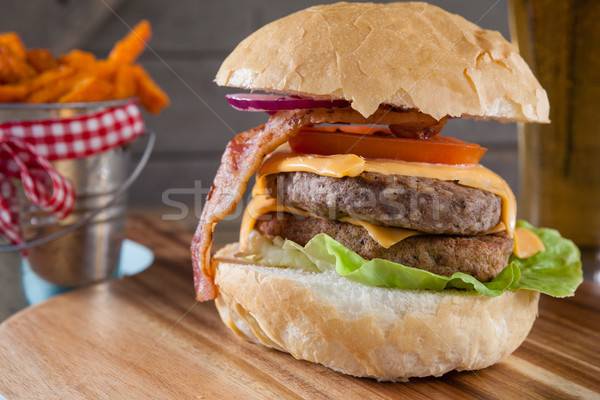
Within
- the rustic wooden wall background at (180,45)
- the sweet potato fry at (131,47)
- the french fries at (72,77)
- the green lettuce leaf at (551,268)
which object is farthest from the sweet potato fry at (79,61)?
the green lettuce leaf at (551,268)

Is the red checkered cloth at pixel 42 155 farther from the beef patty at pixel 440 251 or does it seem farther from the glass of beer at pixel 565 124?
the glass of beer at pixel 565 124

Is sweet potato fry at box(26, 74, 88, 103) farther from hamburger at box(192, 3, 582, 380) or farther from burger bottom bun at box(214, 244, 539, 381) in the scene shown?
burger bottom bun at box(214, 244, 539, 381)

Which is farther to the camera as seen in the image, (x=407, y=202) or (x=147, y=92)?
(x=147, y=92)

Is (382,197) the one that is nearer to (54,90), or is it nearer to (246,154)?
(246,154)

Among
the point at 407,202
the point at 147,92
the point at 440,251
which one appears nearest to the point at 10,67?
the point at 147,92

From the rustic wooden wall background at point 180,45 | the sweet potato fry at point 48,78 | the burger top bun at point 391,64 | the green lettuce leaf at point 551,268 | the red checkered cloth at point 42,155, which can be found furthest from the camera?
the rustic wooden wall background at point 180,45

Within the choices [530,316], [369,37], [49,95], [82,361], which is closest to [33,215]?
[49,95]
